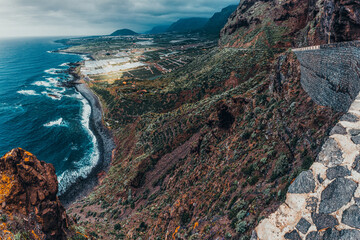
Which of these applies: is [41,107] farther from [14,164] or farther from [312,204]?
[312,204]

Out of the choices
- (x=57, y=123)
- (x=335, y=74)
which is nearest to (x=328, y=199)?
(x=335, y=74)

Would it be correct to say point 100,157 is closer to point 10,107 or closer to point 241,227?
point 241,227

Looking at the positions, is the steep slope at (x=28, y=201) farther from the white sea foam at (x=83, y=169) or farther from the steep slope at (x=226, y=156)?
the white sea foam at (x=83, y=169)

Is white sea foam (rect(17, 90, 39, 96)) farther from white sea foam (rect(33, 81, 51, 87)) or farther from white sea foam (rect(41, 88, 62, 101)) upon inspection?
white sea foam (rect(33, 81, 51, 87))

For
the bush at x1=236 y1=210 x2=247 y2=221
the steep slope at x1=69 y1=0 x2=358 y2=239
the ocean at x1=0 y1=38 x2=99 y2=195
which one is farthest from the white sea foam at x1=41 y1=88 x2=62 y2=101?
the bush at x1=236 y1=210 x2=247 y2=221

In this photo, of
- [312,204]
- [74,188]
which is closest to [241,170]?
[312,204]

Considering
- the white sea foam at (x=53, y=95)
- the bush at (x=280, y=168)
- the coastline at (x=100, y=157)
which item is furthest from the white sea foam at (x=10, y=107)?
the bush at (x=280, y=168)
